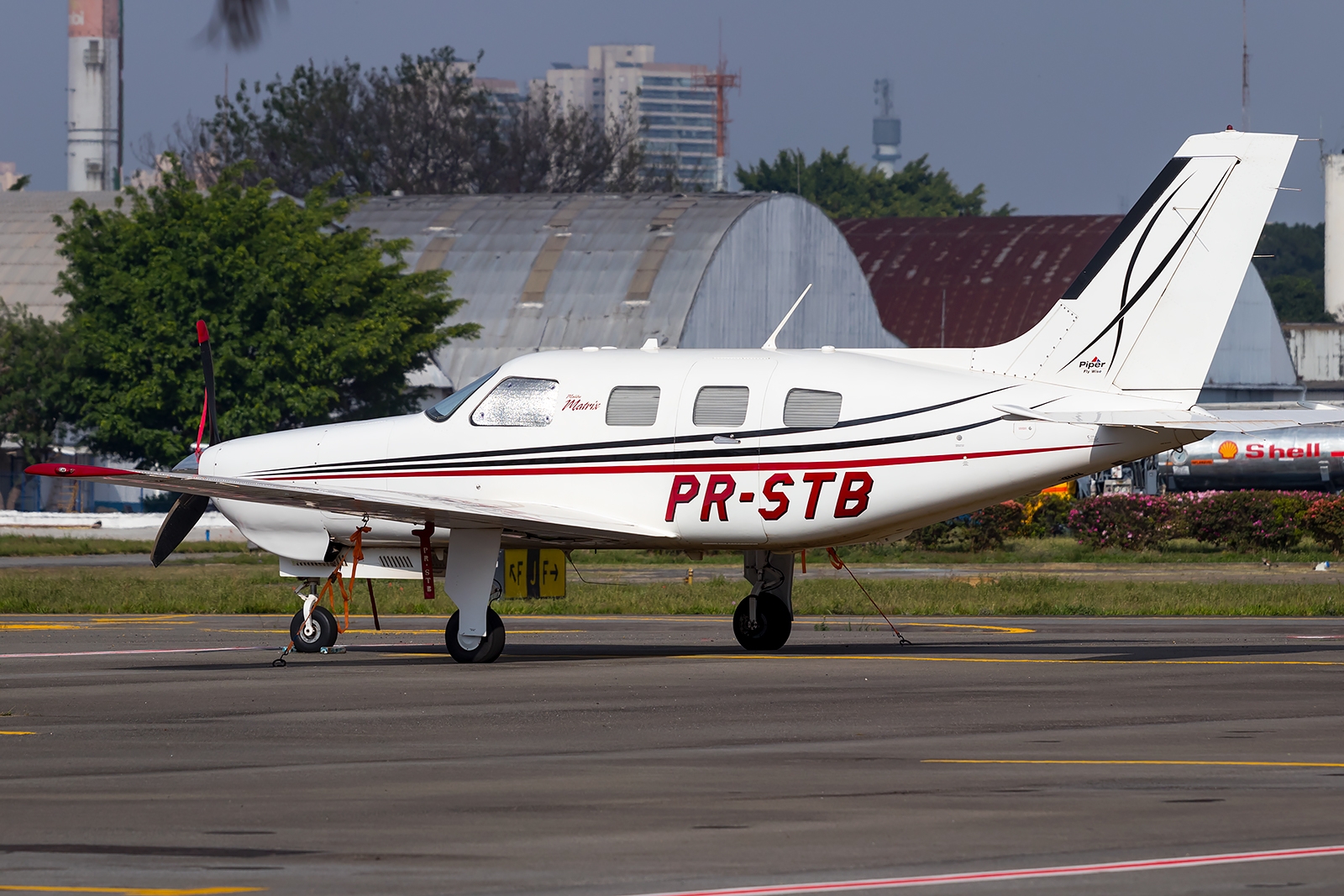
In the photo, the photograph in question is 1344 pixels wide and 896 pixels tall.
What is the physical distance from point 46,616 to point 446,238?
3779 centimetres

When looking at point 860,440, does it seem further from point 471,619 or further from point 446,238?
point 446,238

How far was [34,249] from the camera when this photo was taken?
64.9 meters

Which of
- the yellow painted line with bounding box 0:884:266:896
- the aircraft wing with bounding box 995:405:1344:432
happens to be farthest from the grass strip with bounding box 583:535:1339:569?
the yellow painted line with bounding box 0:884:266:896

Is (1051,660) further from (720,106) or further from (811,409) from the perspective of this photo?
(720,106)

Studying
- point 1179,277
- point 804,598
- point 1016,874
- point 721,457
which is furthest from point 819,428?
point 804,598

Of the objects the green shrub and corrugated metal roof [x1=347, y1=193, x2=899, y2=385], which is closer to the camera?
the green shrub

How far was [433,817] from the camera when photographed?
920cm

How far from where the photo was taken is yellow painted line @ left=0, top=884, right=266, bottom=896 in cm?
738

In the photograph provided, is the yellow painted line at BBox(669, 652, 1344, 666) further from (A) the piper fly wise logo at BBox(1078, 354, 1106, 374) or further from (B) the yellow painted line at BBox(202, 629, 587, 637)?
(B) the yellow painted line at BBox(202, 629, 587, 637)

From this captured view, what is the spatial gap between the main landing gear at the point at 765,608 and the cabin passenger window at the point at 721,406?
6.46 feet

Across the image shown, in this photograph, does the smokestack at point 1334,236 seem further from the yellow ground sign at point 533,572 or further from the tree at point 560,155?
the yellow ground sign at point 533,572

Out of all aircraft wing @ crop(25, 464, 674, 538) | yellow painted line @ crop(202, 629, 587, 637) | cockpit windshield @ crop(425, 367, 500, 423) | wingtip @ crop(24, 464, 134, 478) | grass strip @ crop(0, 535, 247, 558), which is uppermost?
cockpit windshield @ crop(425, 367, 500, 423)

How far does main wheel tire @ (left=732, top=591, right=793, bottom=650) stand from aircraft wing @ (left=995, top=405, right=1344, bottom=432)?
3.42 m

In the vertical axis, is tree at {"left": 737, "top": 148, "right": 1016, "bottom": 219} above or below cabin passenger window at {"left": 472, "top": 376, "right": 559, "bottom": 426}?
above
